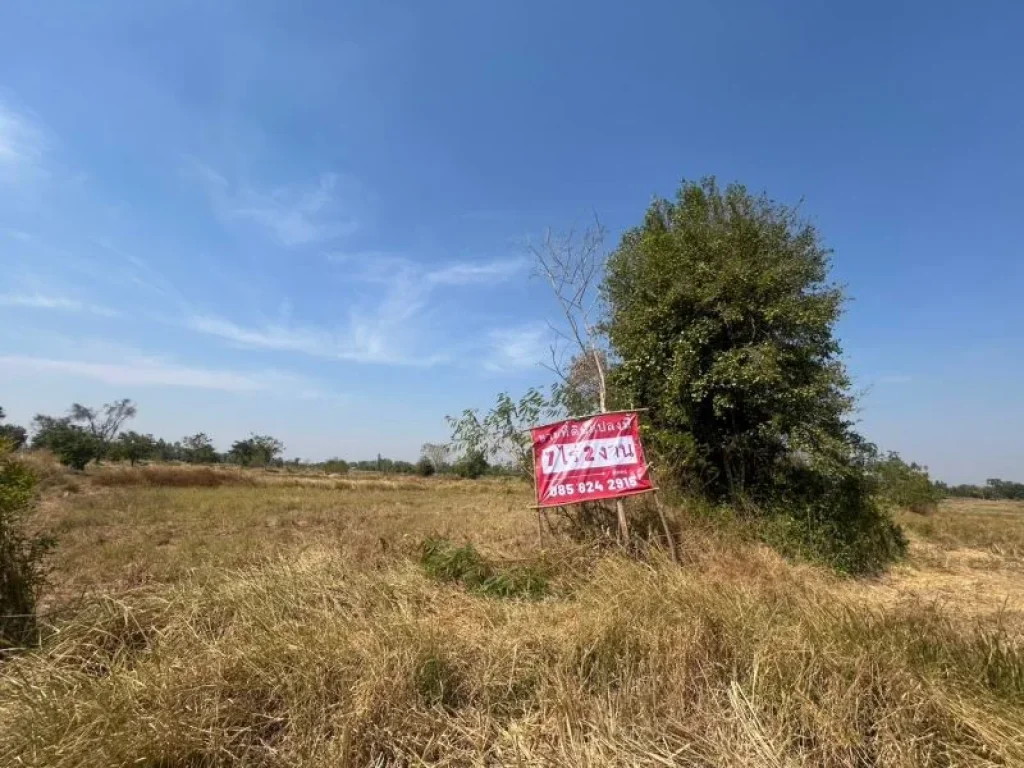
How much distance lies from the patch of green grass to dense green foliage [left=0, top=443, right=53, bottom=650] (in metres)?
2.95

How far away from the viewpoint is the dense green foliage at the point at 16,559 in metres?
3.42

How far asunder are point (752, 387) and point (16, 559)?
27.7ft

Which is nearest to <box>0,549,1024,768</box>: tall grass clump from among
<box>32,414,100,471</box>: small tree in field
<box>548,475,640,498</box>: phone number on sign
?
<box>548,475,640,498</box>: phone number on sign

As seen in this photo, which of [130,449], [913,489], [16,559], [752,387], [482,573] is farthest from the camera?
[130,449]

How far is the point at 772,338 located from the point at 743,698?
22.4ft

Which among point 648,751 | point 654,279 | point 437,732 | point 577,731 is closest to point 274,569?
point 437,732

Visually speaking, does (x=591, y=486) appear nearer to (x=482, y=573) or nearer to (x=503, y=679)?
(x=482, y=573)

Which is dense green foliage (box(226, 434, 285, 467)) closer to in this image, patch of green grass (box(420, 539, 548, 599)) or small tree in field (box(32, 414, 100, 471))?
small tree in field (box(32, 414, 100, 471))

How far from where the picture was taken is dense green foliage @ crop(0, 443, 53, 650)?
3.42m

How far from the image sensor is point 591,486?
6305mm

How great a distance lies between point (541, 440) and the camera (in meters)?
6.47

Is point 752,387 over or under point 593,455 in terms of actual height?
over

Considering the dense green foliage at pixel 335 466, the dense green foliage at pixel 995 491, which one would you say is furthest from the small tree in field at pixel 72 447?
the dense green foliage at pixel 995 491

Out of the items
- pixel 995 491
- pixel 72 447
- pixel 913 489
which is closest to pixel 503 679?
pixel 913 489
